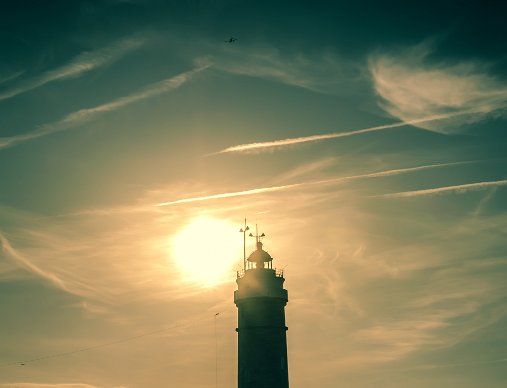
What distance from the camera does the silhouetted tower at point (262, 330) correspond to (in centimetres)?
5338

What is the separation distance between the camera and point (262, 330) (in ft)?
178

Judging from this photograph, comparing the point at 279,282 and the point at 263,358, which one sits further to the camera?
the point at 279,282

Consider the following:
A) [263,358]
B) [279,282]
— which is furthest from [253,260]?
[263,358]

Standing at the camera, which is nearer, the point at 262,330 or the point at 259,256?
the point at 262,330

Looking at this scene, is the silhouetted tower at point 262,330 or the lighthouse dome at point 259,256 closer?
the silhouetted tower at point 262,330

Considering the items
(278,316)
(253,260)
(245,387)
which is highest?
(253,260)

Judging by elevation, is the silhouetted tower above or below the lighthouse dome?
below

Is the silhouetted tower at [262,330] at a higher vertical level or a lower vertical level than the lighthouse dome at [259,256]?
lower

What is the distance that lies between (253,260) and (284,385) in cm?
1108

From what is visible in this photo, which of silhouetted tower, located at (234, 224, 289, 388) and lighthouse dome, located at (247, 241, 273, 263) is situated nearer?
silhouetted tower, located at (234, 224, 289, 388)

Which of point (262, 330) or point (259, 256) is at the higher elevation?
point (259, 256)

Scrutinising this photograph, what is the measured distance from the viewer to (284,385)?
2116 inches

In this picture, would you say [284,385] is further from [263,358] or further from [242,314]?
[242,314]

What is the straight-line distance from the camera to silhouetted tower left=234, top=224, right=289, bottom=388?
175 ft
